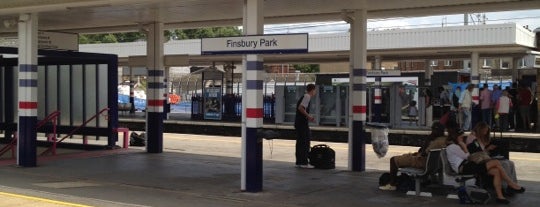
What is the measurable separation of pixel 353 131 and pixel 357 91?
81 cm

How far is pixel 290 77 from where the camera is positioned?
40.9 metres

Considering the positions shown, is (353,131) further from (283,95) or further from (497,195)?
(283,95)

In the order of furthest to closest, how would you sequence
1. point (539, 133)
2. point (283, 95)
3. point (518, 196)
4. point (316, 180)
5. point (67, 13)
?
point (283, 95) < point (539, 133) < point (67, 13) < point (316, 180) < point (518, 196)

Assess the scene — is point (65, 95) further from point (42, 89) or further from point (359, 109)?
point (359, 109)

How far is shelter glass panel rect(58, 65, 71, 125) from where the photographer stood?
1759 cm

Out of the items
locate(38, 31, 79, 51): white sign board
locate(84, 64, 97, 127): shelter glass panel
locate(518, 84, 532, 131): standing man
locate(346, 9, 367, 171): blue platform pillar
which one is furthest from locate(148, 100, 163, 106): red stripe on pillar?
locate(518, 84, 532, 131): standing man

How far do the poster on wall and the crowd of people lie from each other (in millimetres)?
10471

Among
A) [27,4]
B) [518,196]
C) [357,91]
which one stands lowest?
[518,196]

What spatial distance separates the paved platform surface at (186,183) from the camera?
31.3 feet

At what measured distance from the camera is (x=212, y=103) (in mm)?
28844

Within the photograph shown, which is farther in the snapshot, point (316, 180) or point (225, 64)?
point (225, 64)

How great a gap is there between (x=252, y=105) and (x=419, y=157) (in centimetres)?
271

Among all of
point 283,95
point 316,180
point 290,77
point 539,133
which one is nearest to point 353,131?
point 316,180

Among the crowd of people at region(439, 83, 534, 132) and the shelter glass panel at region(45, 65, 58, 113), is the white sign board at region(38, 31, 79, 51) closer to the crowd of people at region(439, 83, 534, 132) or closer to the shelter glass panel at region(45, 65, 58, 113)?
the shelter glass panel at region(45, 65, 58, 113)
